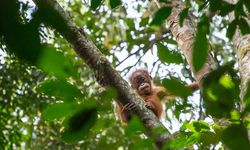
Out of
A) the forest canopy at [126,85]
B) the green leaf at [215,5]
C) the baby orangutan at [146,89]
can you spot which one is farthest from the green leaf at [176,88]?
the baby orangutan at [146,89]

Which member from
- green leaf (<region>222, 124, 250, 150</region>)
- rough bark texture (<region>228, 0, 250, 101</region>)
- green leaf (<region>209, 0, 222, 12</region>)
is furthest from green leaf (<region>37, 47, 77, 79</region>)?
rough bark texture (<region>228, 0, 250, 101</region>)

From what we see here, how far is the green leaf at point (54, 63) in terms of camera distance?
0.58 meters

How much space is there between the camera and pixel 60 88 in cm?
79

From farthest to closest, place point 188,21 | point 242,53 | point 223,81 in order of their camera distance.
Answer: point 188,21 < point 242,53 < point 223,81

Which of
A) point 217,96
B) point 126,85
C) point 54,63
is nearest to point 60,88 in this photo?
point 54,63

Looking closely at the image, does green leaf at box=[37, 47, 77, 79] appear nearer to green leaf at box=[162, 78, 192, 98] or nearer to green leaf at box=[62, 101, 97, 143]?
green leaf at box=[62, 101, 97, 143]

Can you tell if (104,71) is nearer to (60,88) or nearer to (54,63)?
(60,88)

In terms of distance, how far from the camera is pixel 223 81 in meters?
0.79

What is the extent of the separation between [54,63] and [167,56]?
506 millimetres

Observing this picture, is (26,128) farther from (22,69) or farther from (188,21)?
(188,21)

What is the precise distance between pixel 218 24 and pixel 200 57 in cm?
634

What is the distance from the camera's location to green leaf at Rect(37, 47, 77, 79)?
1.91 ft

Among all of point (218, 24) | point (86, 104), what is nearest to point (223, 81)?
point (86, 104)

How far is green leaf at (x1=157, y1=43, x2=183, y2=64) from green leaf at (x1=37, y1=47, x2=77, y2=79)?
0.38 metres
